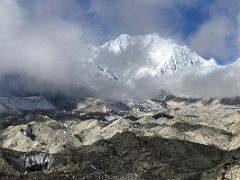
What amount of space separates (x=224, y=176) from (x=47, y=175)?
37.4 m

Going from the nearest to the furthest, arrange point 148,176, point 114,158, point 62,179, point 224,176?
point 224,176
point 62,179
point 148,176
point 114,158

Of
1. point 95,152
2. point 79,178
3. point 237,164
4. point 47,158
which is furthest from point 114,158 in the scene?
point 237,164

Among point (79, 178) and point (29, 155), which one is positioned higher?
point (29, 155)

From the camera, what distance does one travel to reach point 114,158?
193m

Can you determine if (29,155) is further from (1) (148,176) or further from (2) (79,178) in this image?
(2) (79,178)

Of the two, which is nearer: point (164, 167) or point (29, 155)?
point (164, 167)

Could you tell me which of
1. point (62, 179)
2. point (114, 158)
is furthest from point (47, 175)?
point (114, 158)

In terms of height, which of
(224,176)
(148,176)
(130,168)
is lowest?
(224,176)

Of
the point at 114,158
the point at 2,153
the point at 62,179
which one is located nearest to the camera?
the point at 62,179

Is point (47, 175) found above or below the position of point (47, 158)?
below

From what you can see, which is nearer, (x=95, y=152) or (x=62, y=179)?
(x=62, y=179)

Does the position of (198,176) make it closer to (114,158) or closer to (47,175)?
(47,175)

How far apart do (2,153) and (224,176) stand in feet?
289

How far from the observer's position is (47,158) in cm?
18075
